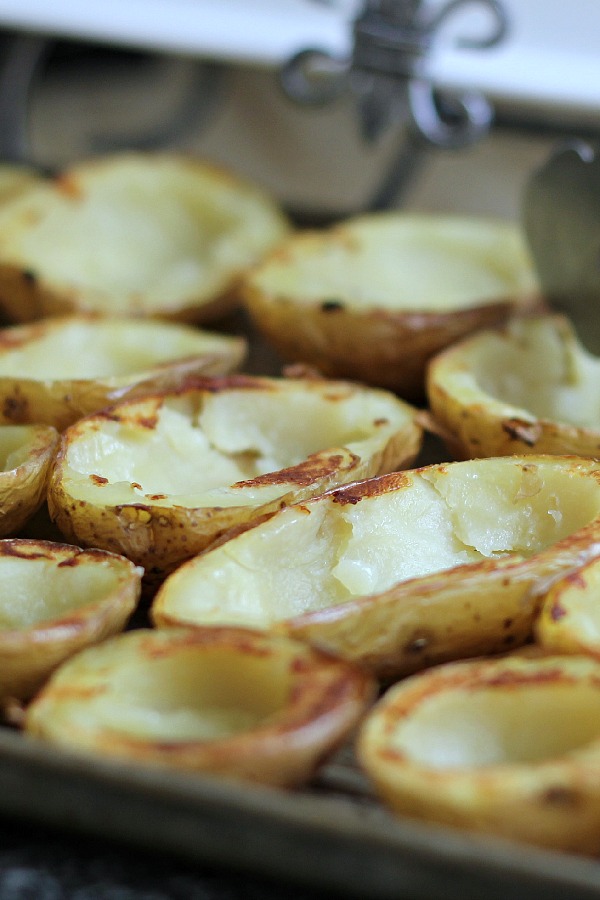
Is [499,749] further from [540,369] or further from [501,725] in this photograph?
[540,369]

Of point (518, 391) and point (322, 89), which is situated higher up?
point (322, 89)

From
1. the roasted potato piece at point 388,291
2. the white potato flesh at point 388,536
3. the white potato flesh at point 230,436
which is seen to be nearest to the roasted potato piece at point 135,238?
the roasted potato piece at point 388,291

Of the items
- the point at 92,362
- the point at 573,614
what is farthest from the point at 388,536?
the point at 92,362

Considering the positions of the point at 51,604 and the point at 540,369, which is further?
the point at 540,369

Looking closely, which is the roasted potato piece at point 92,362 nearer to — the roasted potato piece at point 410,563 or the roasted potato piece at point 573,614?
the roasted potato piece at point 410,563

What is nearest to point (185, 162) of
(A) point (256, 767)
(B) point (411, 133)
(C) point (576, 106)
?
(B) point (411, 133)

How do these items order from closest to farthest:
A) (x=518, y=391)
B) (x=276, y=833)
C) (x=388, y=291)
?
(x=276, y=833), (x=518, y=391), (x=388, y=291)
